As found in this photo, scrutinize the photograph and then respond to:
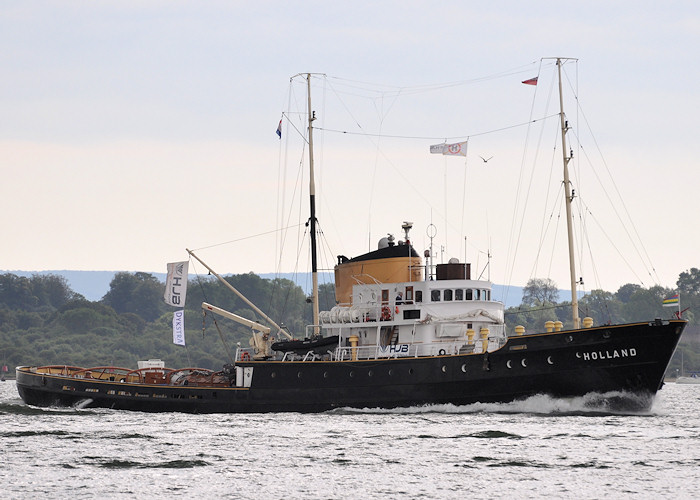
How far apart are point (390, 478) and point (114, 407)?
28335 millimetres

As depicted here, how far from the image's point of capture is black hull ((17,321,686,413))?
47.1 m

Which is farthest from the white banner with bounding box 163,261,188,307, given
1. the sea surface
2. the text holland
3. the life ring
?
the text holland

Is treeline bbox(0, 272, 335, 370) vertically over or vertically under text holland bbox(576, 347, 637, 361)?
over

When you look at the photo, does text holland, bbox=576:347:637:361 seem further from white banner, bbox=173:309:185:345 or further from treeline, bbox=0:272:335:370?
treeline, bbox=0:272:335:370

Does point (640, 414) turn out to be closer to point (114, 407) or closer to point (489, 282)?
point (489, 282)

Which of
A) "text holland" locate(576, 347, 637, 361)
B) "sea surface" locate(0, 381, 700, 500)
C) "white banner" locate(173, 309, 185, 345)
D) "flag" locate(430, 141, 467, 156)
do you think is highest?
"flag" locate(430, 141, 467, 156)

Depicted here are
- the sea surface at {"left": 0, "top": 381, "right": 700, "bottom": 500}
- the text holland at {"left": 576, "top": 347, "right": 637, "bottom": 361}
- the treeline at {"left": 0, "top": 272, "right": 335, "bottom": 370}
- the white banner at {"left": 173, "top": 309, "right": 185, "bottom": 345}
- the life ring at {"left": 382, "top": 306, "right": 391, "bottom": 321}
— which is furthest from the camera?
the treeline at {"left": 0, "top": 272, "right": 335, "bottom": 370}

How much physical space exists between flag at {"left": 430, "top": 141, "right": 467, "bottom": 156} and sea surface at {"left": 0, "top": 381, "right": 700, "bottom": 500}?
12.7 meters

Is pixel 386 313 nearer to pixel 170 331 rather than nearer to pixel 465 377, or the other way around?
pixel 465 377

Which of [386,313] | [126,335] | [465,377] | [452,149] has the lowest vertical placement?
[465,377]

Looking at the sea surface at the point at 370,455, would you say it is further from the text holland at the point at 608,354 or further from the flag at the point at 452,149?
the flag at the point at 452,149

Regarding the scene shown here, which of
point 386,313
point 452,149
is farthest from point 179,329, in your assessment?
point 452,149

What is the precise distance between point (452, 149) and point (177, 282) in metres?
16.8

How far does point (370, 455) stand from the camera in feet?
127
